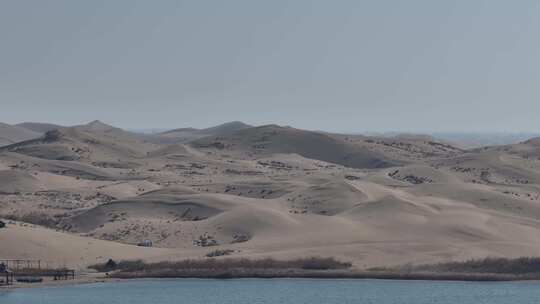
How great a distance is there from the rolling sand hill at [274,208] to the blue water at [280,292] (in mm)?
5007

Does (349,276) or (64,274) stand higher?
(64,274)

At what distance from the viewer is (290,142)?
138 m

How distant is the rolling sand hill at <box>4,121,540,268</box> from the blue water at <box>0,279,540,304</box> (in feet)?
16.4

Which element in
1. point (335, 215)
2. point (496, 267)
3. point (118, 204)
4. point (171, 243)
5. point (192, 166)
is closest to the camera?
point (496, 267)

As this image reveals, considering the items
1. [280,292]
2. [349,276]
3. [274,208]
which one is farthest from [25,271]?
[274,208]

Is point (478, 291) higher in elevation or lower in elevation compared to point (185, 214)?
lower

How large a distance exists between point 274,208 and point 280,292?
24000 mm

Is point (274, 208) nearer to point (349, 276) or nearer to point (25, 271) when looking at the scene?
point (349, 276)

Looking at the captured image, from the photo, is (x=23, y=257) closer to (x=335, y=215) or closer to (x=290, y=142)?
(x=335, y=215)

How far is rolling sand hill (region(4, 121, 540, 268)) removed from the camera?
63.0 m

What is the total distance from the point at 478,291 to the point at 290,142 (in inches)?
3412

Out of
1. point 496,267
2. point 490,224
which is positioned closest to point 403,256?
Result: point 496,267

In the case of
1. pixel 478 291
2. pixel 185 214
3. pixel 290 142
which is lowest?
pixel 478 291

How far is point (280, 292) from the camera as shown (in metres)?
52.1
